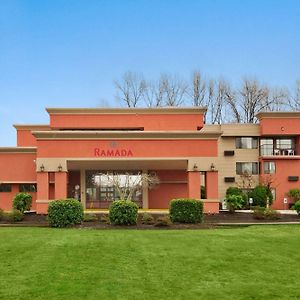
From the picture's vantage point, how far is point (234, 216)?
29.5 metres

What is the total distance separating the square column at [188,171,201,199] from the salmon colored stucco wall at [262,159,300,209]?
1365 centimetres

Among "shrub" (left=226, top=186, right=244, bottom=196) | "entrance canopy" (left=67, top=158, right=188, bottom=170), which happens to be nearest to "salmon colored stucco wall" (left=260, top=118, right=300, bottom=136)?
"shrub" (left=226, top=186, right=244, bottom=196)

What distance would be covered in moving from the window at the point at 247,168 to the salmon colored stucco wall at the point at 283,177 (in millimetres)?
1803

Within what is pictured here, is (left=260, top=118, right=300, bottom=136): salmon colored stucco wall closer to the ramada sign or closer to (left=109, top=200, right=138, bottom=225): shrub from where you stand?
the ramada sign

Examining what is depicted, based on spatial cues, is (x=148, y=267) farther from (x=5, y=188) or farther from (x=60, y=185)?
(x=5, y=188)

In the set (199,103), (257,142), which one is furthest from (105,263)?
(199,103)

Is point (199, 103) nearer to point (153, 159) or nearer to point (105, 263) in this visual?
point (153, 159)

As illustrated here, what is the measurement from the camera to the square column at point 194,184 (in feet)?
105

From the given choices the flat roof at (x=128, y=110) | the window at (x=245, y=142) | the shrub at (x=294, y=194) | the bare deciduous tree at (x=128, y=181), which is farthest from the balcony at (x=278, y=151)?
the bare deciduous tree at (x=128, y=181)

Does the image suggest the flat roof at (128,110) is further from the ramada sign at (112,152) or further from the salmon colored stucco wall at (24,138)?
the ramada sign at (112,152)

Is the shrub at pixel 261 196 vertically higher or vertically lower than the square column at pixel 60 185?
lower

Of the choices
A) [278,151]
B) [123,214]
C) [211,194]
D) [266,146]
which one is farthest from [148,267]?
[266,146]

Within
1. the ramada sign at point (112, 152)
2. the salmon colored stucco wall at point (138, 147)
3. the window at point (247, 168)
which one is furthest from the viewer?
the window at point (247, 168)

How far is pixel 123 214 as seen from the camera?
22.2 metres
